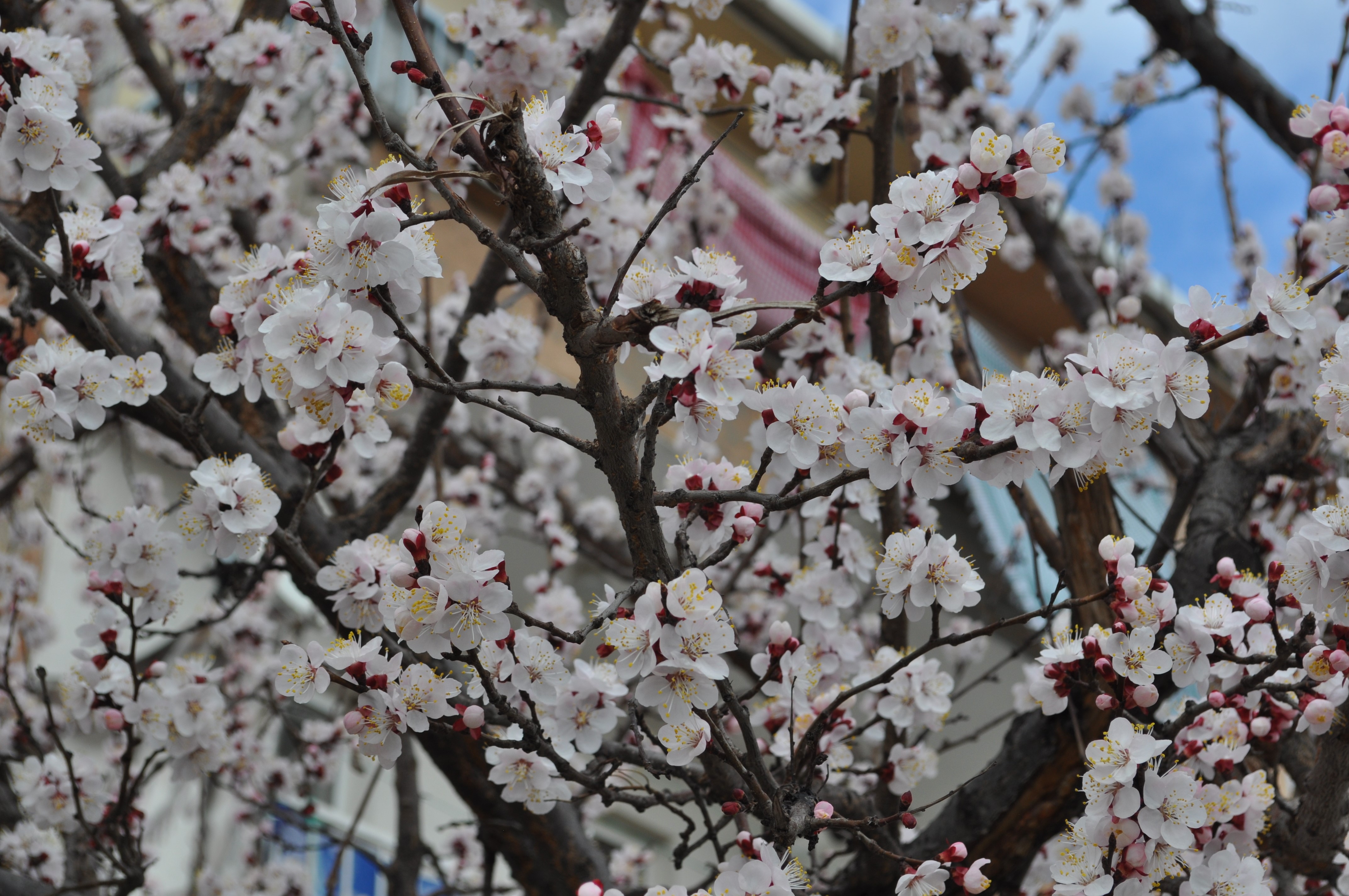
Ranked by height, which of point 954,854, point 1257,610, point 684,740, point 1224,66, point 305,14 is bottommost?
point 954,854

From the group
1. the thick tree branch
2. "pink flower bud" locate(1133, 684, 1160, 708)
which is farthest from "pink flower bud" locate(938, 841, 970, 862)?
the thick tree branch

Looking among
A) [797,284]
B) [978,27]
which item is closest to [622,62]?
[978,27]

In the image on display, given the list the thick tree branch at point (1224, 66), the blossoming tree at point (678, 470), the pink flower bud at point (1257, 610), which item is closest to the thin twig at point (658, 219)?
the blossoming tree at point (678, 470)

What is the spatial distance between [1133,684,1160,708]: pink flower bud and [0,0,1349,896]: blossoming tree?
1.9 inches

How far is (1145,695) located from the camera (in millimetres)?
1881

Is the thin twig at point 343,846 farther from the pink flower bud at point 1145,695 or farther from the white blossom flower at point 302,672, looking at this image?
the pink flower bud at point 1145,695

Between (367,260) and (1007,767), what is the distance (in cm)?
185

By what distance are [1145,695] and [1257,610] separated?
0.27 meters

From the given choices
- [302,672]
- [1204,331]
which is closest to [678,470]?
[302,672]

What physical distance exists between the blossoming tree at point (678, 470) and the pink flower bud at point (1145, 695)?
5cm

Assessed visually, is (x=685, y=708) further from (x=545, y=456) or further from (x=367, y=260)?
(x=545, y=456)

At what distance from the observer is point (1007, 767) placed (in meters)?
2.56

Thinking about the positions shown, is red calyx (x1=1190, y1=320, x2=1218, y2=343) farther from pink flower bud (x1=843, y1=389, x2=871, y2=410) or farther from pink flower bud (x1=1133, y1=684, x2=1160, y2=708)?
pink flower bud (x1=1133, y1=684, x2=1160, y2=708)

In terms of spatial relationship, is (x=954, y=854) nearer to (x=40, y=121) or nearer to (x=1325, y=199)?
(x=1325, y=199)
